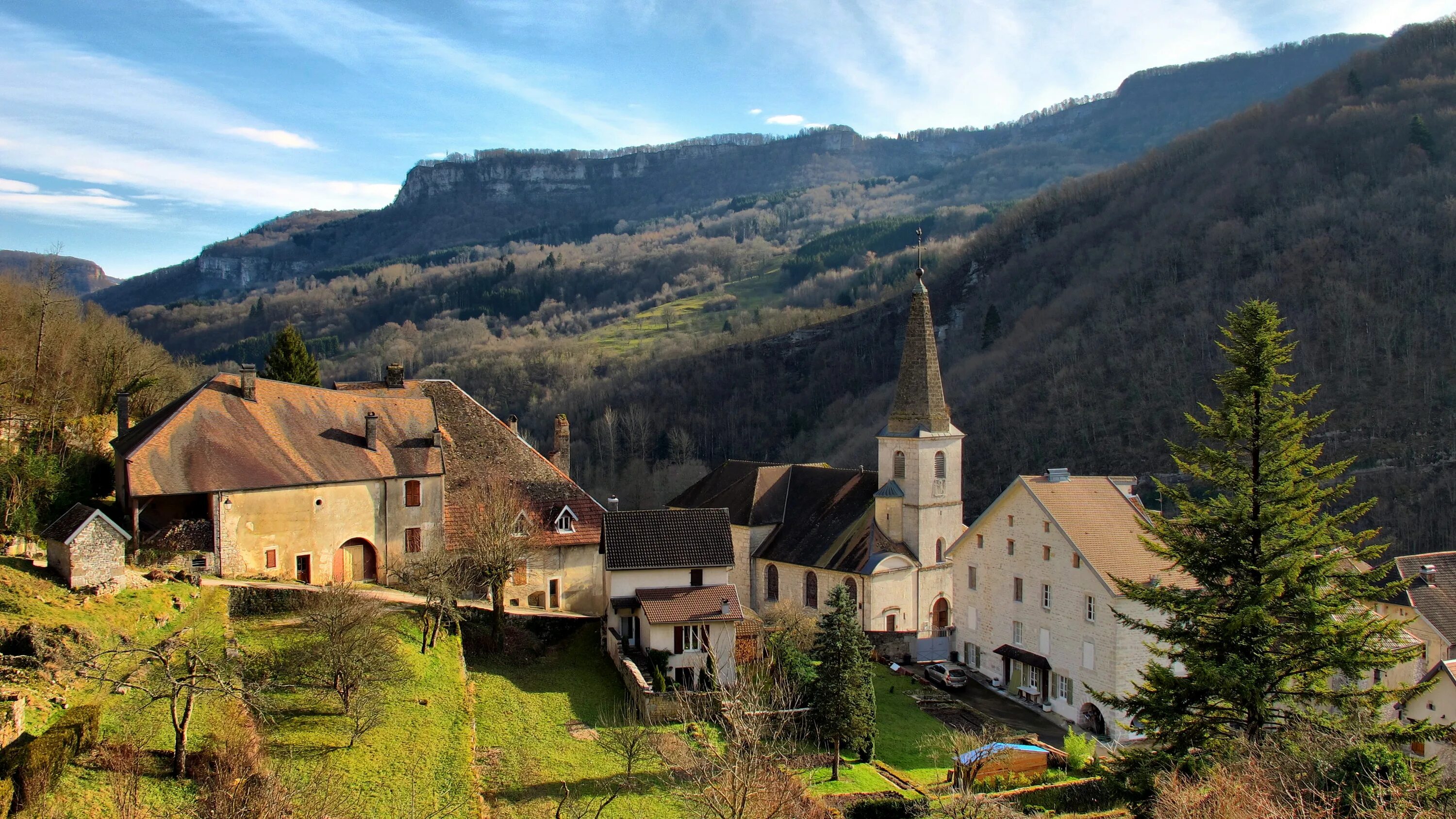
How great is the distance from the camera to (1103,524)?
39.6 metres

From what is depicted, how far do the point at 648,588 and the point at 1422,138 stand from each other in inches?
4529

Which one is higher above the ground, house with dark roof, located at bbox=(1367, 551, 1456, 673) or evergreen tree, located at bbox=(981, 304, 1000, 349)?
evergreen tree, located at bbox=(981, 304, 1000, 349)

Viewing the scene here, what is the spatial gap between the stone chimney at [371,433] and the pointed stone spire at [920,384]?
23.8 m

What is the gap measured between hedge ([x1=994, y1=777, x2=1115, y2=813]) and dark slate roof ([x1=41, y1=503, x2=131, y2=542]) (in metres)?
24.5

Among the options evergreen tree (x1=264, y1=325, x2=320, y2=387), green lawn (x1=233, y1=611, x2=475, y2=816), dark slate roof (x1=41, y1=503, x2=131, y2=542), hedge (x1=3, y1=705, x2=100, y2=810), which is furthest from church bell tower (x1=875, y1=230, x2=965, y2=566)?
hedge (x1=3, y1=705, x2=100, y2=810)

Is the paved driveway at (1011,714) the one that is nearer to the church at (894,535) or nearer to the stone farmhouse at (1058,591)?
the stone farmhouse at (1058,591)

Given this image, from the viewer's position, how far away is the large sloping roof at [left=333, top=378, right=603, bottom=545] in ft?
127

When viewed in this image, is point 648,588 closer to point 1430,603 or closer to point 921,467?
point 921,467

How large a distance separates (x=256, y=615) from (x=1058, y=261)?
5009 inches

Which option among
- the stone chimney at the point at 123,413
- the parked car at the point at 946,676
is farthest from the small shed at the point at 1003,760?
→ the stone chimney at the point at 123,413

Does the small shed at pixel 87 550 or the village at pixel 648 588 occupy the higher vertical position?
the small shed at pixel 87 550

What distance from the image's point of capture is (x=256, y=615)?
2684cm

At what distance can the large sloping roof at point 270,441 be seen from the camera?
29.8m

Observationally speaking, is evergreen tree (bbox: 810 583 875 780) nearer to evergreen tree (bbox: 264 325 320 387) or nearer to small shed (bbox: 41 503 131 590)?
small shed (bbox: 41 503 131 590)
